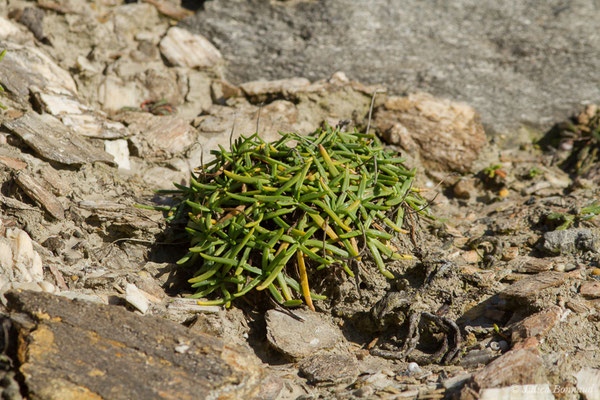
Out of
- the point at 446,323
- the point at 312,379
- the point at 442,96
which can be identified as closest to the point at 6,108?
the point at 312,379

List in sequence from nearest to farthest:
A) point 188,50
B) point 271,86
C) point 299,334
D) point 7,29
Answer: point 299,334 < point 7,29 < point 271,86 < point 188,50

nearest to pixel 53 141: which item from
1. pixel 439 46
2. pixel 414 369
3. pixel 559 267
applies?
pixel 414 369

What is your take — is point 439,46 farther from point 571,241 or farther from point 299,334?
point 299,334

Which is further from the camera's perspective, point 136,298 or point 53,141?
point 53,141

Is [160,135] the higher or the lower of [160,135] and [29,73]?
the lower

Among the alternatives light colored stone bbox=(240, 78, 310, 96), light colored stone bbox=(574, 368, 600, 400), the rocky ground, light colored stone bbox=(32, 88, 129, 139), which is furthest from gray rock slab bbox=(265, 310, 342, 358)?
light colored stone bbox=(240, 78, 310, 96)

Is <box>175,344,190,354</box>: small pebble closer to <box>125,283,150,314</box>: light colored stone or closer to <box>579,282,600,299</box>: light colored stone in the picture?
<box>125,283,150,314</box>: light colored stone
